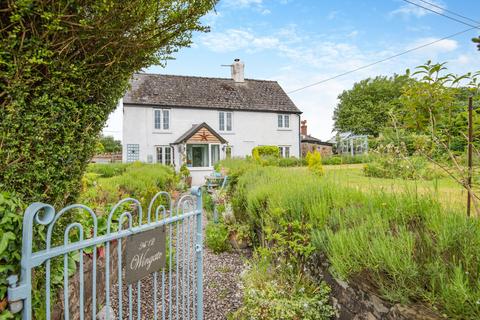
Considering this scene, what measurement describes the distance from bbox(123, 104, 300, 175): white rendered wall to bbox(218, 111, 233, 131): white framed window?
0.23 m

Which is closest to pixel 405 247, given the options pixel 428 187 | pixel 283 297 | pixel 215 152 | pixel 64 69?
pixel 428 187

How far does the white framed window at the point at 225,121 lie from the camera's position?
798 inches

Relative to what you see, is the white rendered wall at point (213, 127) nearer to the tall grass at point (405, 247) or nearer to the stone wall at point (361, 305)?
the tall grass at point (405, 247)

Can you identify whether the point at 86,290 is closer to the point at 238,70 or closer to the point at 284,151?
the point at 284,151

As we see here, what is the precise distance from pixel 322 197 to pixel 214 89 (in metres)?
19.0

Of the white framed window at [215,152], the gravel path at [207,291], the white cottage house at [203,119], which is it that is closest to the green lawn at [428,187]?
the gravel path at [207,291]

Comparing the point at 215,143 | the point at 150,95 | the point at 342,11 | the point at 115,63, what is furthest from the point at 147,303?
the point at 150,95

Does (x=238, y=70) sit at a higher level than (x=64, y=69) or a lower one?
higher

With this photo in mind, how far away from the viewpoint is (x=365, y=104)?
3975cm

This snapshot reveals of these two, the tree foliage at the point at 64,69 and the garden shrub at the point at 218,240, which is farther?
the garden shrub at the point at 218,240

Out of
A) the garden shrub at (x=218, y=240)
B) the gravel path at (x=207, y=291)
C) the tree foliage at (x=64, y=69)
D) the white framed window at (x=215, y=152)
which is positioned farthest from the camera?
the white framed window at (x=215, y=152)

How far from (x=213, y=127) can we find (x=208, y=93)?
287 cm

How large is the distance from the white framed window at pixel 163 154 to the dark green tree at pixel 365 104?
29114 millimetres

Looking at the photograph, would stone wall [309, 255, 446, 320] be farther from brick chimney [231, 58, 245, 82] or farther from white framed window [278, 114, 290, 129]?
brick chimney [231, 58, 245, 82]
